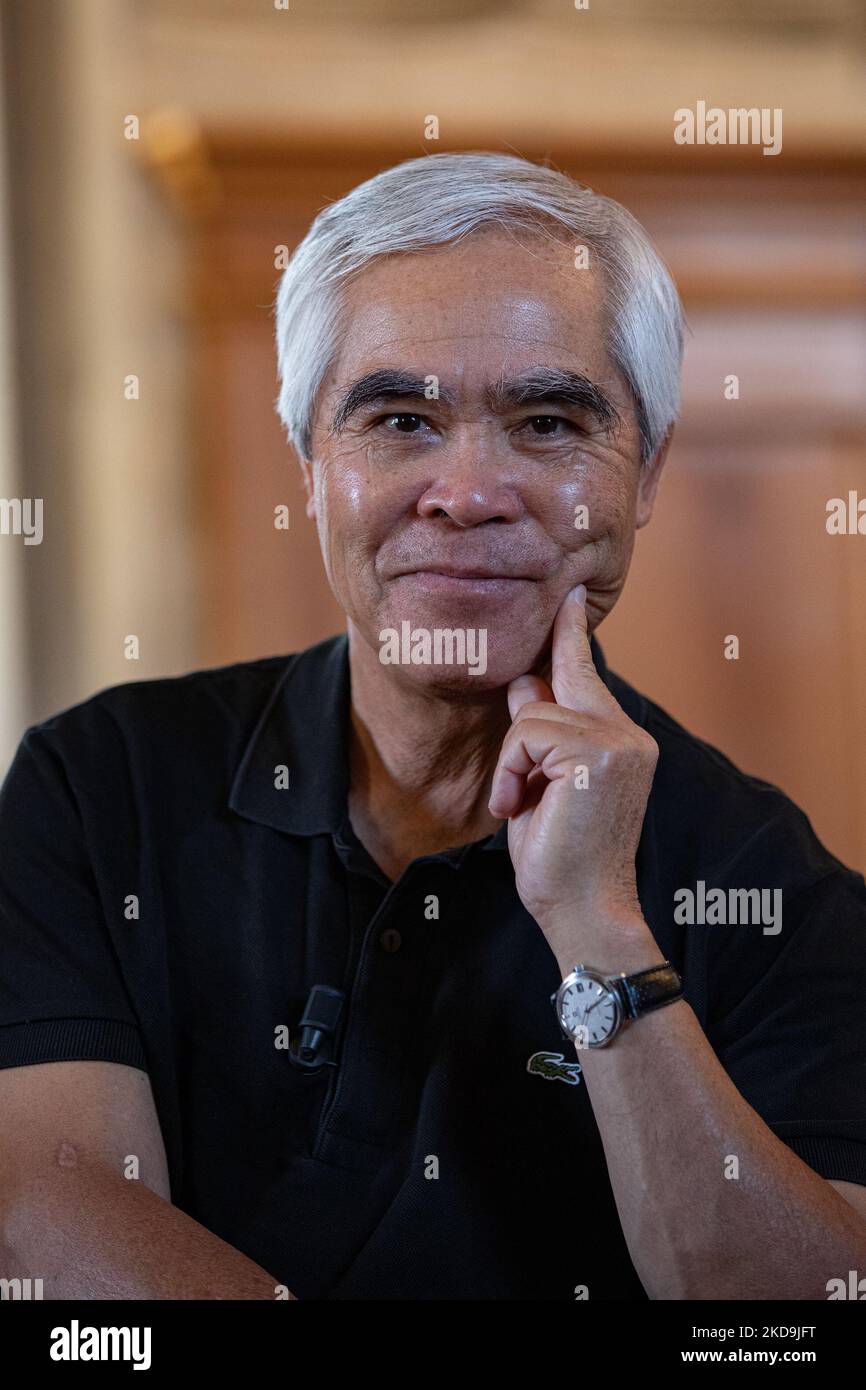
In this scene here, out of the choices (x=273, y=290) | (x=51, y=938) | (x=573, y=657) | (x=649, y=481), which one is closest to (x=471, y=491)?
(x=573, y=657)

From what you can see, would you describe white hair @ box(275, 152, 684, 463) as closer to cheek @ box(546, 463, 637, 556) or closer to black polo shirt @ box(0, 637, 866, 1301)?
cheek @ box(546, 463, 637, 556)

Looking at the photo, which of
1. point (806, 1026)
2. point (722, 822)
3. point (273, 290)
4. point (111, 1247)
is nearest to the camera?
point (111, 1247)

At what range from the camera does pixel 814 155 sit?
2211mm

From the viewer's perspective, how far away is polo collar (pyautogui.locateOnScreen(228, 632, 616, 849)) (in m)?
1.09

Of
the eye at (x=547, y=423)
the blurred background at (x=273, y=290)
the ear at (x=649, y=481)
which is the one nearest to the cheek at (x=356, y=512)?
the eye at (x=547, y=423)

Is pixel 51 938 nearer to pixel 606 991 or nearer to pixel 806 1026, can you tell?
pixel 606 991

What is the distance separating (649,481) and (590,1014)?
52 cm

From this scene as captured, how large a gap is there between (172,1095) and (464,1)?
6.25ft

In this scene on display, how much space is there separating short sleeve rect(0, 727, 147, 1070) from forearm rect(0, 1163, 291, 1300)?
0.09m

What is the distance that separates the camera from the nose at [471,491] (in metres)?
0.99

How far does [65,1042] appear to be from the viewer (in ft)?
3.10

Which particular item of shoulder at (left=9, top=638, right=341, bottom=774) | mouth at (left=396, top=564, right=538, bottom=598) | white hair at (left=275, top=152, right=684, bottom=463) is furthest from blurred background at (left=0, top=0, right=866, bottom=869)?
mouth at (left=396, top=564, right=538, bottom=598)
